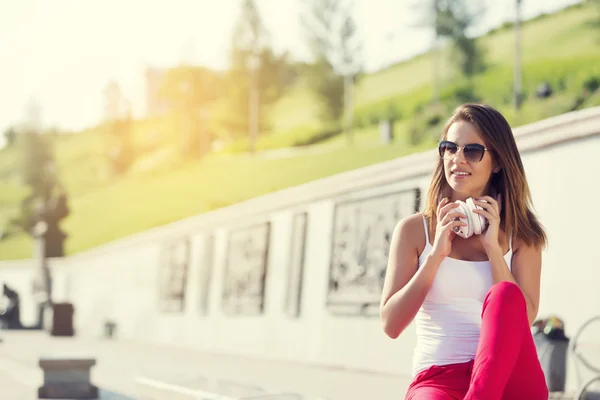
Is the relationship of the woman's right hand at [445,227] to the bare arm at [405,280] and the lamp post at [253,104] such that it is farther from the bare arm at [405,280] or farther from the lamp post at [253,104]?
the lamp post at [253,104]

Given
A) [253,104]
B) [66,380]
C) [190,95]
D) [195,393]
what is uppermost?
[190,95]

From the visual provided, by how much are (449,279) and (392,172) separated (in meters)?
10.3

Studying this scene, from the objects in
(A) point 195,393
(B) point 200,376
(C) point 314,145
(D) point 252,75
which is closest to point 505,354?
(A) point 195,393

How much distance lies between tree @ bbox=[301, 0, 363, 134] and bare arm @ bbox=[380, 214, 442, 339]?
5673 centimetres

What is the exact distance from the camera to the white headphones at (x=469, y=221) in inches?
132

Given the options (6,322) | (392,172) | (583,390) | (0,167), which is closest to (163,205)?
(6,322)

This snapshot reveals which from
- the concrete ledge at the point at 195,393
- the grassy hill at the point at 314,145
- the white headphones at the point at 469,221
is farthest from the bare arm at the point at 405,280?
the grassy hill at the point at 314,145

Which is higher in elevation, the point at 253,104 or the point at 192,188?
the point at 253,104

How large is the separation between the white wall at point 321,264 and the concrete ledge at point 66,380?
416 centimetres

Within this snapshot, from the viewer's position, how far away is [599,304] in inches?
377

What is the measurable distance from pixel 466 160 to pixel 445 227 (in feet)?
0.91

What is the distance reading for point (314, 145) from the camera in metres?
64.2

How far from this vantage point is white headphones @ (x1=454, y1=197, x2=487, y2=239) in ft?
11.0

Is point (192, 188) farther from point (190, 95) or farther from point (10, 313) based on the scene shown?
point (10, 313)
